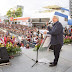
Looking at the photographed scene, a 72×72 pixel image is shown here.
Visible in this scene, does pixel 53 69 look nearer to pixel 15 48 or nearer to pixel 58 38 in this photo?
pixel 58 38

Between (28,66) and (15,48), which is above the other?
(15,48)

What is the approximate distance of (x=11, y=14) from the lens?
2174 inches

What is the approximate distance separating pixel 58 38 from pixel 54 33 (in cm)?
21

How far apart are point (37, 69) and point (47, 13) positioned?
30130mm

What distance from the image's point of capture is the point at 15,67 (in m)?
3.18

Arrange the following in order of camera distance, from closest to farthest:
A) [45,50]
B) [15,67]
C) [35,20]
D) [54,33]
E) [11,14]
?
[54,33] → [15,67] → [45,50] → [35,20] → [11,14]

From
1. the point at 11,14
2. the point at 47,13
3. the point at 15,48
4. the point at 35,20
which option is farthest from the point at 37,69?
the point at 11,14

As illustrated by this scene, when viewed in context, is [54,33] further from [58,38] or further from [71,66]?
[71,66]

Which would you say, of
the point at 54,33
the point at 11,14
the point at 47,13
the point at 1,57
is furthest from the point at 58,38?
the point at 11,14

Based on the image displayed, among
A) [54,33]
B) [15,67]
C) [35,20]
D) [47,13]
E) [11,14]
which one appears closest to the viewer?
[54,33]

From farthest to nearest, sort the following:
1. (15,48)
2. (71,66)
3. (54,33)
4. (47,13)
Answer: (47,13) → (15,48) → (71,66) → (54,33)

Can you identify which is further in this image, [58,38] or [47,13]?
[47,13]

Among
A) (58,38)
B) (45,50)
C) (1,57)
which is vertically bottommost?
(45,50)

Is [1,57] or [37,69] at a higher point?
[1,57]
